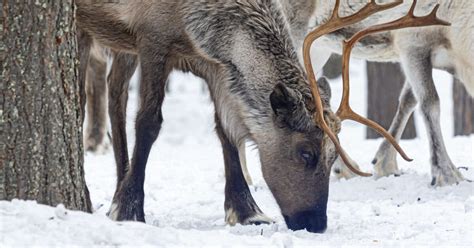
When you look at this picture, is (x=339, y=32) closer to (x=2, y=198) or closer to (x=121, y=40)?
(x=121, y=40)

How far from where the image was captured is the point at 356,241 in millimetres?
6062

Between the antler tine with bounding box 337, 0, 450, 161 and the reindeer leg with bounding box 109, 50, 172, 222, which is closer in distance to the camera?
the antler tine with bounding box 337, 0, 450, 161

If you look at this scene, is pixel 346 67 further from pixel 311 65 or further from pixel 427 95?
pixel 427 95

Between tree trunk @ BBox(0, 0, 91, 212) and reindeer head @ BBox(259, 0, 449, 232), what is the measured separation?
5.53 ft

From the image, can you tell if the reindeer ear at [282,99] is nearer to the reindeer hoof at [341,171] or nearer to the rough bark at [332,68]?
the reindeer hoof at [341,171]

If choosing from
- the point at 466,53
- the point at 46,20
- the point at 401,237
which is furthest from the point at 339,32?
the point at 46,20

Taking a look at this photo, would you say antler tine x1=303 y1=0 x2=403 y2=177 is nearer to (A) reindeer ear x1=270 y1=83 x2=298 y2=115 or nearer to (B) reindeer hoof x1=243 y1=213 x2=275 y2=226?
(A) reindeer ear x1=270 y1=83 x2=298 y2=115

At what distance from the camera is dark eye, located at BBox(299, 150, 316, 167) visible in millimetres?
6684

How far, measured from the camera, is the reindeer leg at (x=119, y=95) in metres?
8.11

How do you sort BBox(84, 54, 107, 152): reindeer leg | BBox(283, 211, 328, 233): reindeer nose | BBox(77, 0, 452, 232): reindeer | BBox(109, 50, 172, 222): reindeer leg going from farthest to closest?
1. BBox(84, 54, 107, 152): reindeer leg
2. BBox(109, 50, 172, 222): reindeer leg
3. BBox(77, 0, 452, 232): reindeer
4. BBox(283, 211, 328, 233): reindeer nose

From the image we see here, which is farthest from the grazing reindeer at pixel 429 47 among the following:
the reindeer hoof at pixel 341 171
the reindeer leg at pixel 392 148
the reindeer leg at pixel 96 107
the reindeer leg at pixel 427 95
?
the reindeer leg at pixel 96 107

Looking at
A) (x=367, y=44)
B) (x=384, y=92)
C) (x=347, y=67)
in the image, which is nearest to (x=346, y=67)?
(x=347, y=67)

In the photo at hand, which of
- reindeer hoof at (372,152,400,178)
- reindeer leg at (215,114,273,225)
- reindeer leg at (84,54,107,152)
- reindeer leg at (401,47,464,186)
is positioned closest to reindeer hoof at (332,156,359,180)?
reindeer hoof at (372,152,400,178)

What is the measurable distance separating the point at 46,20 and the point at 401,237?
262 cm
